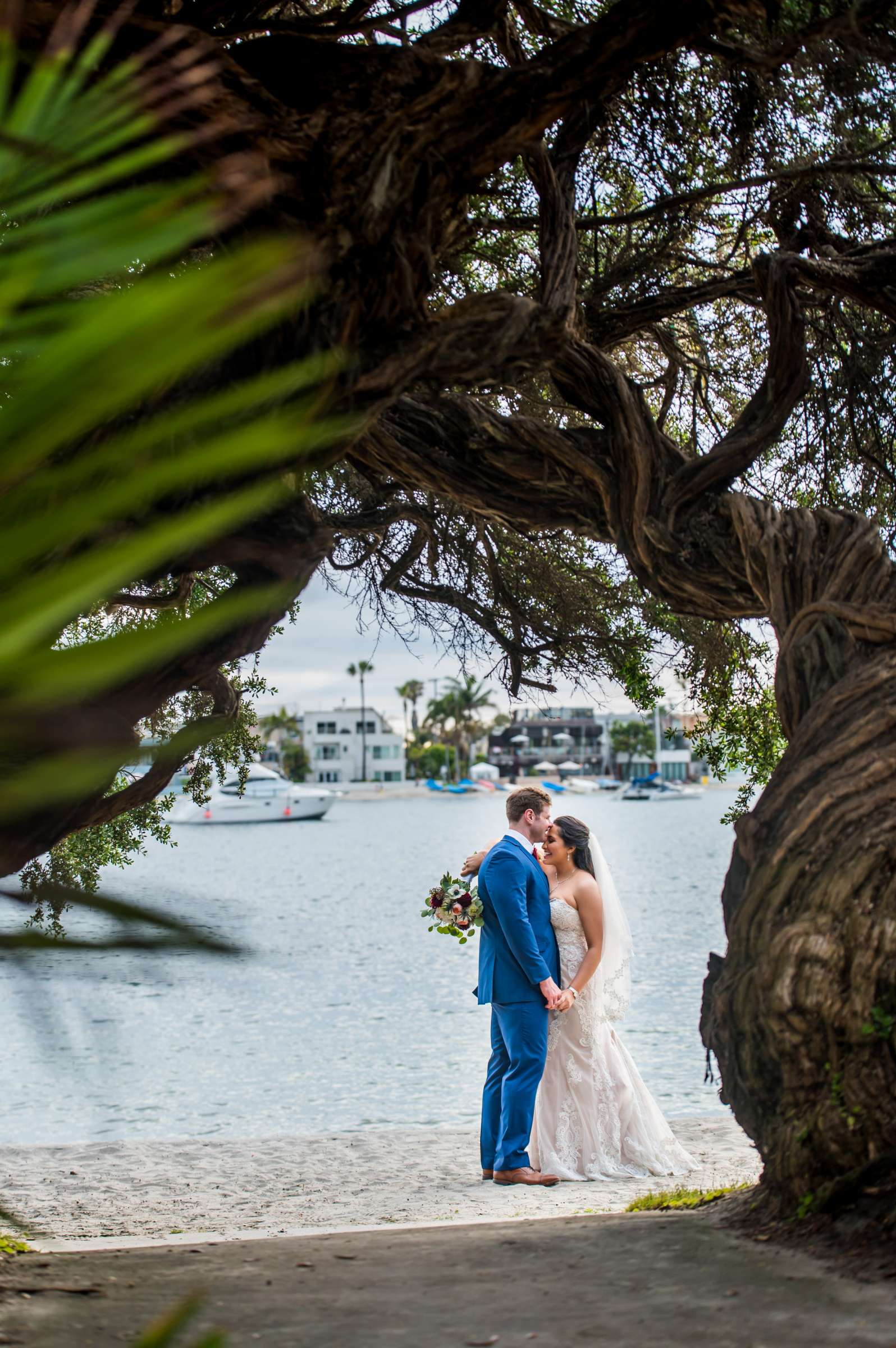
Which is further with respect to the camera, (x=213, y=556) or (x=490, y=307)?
(x=490, y=307)

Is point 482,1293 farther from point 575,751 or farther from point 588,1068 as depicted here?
point 575,751

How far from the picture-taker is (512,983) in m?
6.87

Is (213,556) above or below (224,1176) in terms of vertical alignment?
above

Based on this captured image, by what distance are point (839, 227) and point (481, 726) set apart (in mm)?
125593

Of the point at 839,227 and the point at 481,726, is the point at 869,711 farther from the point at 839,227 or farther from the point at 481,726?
the point at 481,726

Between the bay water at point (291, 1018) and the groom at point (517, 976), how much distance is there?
1015 millimetres

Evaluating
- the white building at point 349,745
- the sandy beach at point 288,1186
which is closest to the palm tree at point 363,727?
the white building at point 349,745

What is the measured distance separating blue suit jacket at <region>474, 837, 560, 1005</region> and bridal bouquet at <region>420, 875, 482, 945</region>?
146mm

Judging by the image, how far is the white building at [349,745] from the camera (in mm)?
127375

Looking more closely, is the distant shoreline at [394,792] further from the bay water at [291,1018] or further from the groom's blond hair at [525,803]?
the groom's blond hair at [525,803]

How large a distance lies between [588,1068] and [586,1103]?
0.64 feet

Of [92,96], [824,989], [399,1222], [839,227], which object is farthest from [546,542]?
[92,96]

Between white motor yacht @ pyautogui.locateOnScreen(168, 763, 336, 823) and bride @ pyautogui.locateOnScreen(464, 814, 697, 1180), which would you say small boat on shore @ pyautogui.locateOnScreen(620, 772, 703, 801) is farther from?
bride @ pyautogui.locateOnScreen(464, 814, 697, 1180)

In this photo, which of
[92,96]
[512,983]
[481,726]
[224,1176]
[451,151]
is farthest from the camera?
[481,726]
